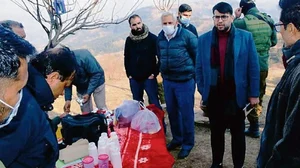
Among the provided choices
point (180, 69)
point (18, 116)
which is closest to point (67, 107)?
point (180, 69)

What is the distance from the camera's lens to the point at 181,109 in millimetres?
3539

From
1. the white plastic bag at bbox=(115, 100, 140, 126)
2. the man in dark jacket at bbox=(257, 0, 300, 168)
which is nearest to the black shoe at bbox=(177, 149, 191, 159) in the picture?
the white plastic bag at bbox=(115, 100, 140, 126)

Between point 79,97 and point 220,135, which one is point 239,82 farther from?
point 79,97

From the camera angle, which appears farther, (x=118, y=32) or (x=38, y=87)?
(x=118, y=32)

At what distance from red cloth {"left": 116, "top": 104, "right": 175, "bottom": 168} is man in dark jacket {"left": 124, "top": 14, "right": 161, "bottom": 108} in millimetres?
965

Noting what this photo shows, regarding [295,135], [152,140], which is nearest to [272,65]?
[152,140]

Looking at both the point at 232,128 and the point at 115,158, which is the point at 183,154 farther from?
the point at 115,158

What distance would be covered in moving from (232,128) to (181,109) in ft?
2.38

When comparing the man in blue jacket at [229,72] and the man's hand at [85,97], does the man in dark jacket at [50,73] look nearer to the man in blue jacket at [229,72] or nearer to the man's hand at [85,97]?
the man in blue jacket at [229,72]

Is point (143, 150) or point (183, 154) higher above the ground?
point (143, 150)

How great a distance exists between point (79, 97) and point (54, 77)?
2073 mm

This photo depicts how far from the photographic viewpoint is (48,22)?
4121 millimetres

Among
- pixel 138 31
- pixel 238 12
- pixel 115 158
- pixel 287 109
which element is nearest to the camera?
pixel 287 109

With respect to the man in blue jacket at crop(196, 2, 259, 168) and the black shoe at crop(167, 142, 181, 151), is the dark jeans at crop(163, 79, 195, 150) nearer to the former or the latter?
the black shoe at crop(167, 142, 181, 151)
